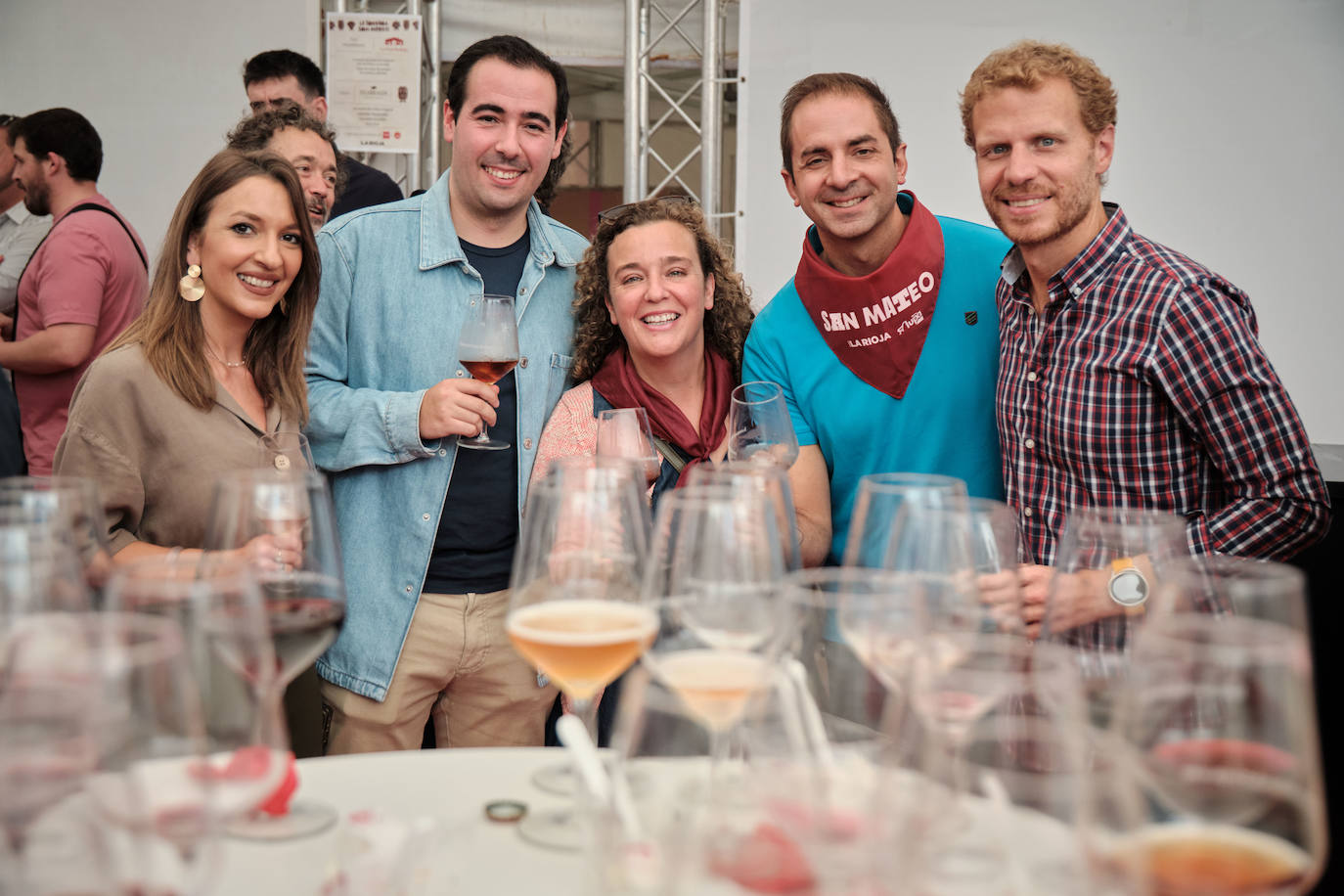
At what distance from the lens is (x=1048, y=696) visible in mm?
698

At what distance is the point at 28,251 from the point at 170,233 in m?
2.86

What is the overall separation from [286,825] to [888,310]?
5.60 feet

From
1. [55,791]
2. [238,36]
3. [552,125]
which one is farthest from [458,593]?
[238,36]

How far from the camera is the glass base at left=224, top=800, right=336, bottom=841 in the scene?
3.43ft

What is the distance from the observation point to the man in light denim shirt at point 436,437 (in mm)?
2377

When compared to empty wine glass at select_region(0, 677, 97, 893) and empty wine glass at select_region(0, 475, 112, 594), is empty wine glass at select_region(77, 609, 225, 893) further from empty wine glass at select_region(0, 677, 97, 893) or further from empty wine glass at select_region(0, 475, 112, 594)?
empty wine glass at select_region(0, 475, 112, 594)

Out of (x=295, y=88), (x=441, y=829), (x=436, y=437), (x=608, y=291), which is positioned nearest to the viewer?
(x=441, y=829)

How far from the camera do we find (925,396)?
235 cm

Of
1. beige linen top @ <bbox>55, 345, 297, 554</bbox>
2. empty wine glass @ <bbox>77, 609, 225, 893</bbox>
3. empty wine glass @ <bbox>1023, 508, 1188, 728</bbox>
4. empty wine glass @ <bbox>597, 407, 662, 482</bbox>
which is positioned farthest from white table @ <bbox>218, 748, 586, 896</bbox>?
beige linen top @ <bbox>55, 345, 297, 554</bbox>

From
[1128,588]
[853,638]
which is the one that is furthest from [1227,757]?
[1128,588]

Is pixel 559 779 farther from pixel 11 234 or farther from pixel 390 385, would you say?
pixel 11 234

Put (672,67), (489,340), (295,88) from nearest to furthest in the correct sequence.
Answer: (489,340), (295,88), (672,67)

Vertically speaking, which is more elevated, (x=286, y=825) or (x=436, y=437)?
(x=436, y=437)

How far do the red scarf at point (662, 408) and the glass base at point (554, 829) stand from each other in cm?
133
